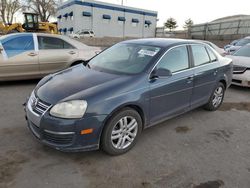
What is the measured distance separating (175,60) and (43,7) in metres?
53.6

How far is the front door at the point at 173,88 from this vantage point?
3281 mm

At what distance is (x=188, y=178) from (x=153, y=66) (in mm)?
1584

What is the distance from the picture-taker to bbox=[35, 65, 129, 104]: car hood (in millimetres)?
2775

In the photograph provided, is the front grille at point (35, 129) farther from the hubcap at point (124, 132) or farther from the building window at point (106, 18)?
the building window at point (106, 18)

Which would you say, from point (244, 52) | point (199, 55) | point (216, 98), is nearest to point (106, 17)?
point (244, 52)

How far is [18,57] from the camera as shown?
581 centimetres

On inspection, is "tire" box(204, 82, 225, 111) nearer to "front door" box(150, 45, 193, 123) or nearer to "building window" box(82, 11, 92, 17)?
"front door" box(150, 45, 193, 123)

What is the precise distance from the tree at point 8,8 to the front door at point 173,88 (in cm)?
5234

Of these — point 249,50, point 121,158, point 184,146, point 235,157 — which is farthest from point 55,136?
point 249,50

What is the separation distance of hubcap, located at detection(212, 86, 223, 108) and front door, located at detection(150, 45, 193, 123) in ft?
3.67

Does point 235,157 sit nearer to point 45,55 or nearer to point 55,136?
point 55,136

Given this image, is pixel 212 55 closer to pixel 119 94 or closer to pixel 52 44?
pixel 119 94

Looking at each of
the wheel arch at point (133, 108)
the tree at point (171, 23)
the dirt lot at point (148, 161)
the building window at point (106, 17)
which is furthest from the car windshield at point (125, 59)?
the tree at point (171, 23)

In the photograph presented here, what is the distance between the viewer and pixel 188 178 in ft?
8.68
